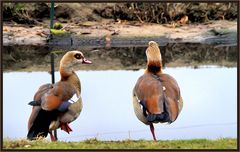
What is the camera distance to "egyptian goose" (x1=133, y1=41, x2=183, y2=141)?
444 inches

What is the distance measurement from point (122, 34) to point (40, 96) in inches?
488

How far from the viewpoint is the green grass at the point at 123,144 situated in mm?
11141

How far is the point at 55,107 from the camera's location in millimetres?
11578

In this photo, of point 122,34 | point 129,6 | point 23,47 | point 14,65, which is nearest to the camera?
point 14,65

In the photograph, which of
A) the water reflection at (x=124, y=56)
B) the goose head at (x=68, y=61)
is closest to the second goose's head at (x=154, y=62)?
the goose head at (x=68, y=61)

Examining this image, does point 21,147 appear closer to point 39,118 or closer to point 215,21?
point 39,118

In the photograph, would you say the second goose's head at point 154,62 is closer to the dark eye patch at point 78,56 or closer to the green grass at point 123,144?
the dark eye patch at point 78,56

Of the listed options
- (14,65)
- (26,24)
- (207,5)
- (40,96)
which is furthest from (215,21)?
(40,96)

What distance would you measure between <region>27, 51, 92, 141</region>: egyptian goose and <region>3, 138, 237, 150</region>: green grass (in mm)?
278

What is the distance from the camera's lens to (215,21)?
26.6 meters

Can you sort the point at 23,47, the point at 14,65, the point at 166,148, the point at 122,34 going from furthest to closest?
the point at 122,34, the point at 23,47, the point at 14,65, the point at 166,148

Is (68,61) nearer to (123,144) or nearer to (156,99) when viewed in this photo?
(156,99)

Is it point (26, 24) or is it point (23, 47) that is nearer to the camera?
point (23, 47)

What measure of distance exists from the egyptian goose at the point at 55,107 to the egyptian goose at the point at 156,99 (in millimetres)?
922
